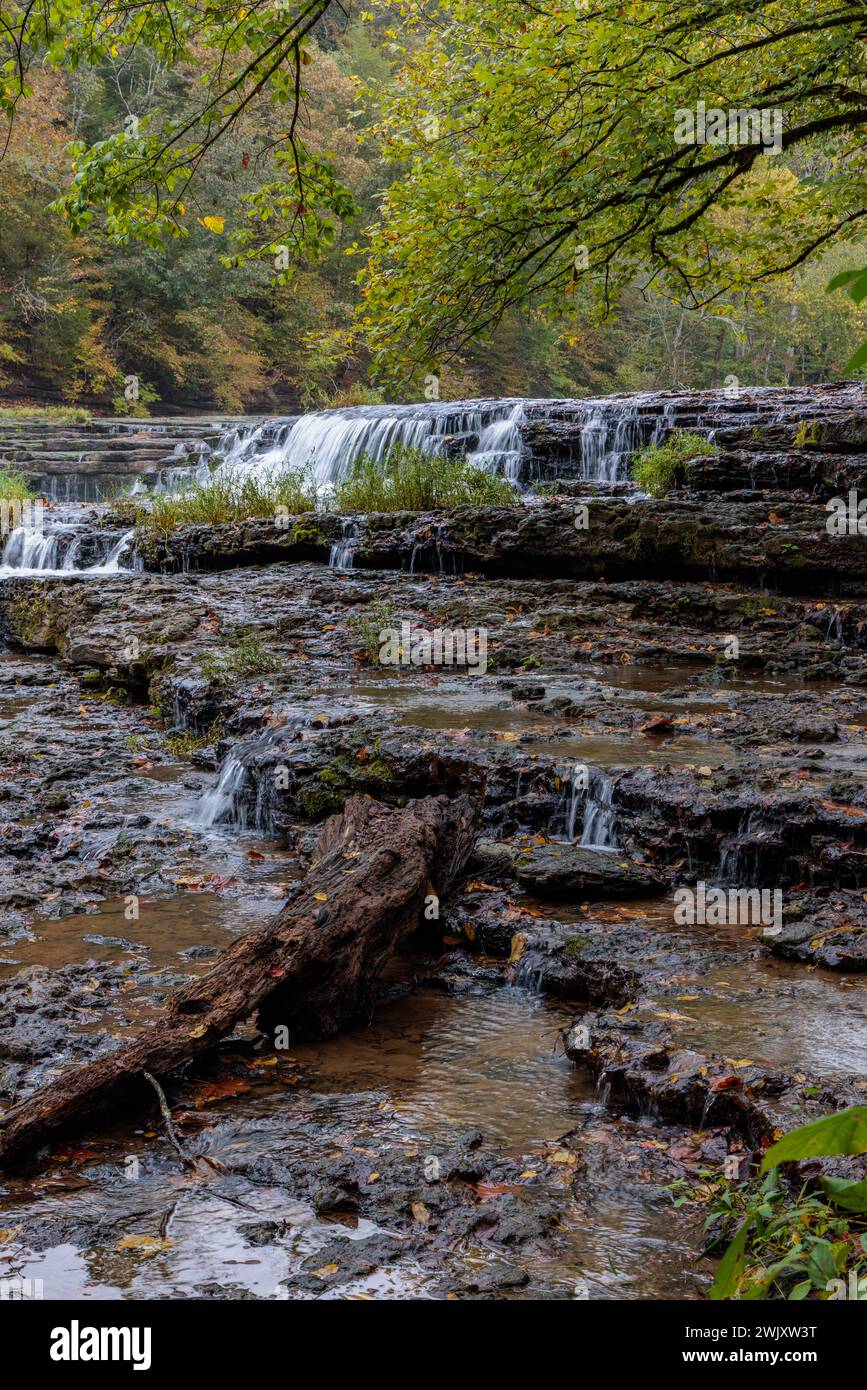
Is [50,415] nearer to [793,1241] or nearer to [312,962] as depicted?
[312,962]

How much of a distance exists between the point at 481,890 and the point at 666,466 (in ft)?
29.3

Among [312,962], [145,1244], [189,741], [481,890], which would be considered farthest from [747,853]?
[189,741]

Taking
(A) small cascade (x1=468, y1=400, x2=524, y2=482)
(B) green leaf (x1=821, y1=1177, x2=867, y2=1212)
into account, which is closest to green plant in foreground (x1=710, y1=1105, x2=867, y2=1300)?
(B) green leaf (x1=821, y1=1177, x2=867, y2=1212)

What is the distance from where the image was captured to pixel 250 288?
35.1m

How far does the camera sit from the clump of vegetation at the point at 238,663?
352 inches

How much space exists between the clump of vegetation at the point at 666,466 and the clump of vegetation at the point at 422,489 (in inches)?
66.7

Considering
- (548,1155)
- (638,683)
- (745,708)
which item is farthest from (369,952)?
(638,683)

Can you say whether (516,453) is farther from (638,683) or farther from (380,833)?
(380,833)

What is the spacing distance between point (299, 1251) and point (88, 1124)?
986mm

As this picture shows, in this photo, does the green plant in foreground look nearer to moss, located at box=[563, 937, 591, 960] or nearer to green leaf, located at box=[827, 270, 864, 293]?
green leaf, located at box=[827, 270, 864, 293]

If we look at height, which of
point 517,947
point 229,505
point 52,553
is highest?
point 229,505

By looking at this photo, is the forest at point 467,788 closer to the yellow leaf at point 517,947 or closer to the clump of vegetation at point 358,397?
the yellow leaf at point 517,947

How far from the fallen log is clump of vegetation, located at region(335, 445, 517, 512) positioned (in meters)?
8.47

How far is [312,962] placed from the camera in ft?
13.4
